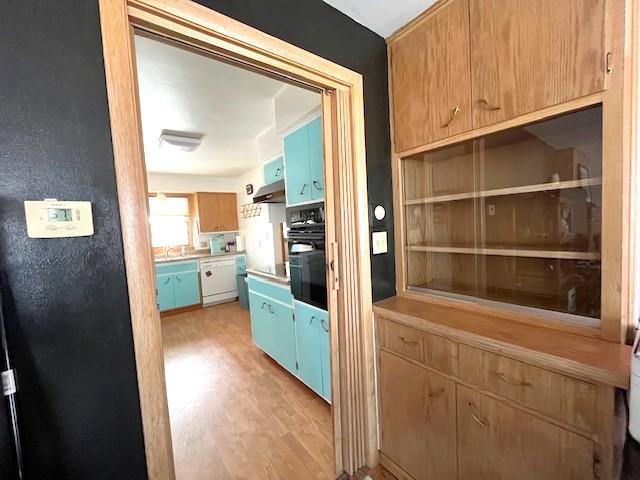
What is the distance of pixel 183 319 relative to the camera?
4.24m

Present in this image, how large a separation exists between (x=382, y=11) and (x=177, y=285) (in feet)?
15.1

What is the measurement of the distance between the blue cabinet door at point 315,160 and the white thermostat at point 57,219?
1.37 m

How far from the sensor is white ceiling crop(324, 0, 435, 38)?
3.81 feet

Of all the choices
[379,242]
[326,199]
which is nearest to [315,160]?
[326,199]

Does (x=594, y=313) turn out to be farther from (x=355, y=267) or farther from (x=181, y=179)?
(x=181, y=179)

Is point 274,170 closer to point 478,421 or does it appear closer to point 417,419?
point 417,419

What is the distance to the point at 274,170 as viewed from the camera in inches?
114

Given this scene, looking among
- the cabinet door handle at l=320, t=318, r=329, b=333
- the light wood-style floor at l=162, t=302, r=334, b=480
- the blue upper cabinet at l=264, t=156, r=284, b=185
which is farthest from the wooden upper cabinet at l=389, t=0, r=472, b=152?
the light wood-style floor at l=162, t=302, r=334, b=480

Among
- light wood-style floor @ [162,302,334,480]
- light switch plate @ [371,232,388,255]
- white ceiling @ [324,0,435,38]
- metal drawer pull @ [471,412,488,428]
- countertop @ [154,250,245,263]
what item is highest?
white ceiling @ [324,0,435,38]

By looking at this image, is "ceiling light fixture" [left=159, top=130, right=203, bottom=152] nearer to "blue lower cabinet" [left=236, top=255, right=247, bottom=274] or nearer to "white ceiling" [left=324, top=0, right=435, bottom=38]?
"white ceiling" [left=324, top=0, right=435, bottom=38]

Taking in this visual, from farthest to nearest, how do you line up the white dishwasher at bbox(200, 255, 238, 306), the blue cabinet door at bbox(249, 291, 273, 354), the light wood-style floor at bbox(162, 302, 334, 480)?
1. the white dishwasher at bbox(200, 255, 238, 306)
2. the blue cabinet door at bbox(249, 291, 273, 354)
3. the light wood-style floor at bbox(162, 302, 334, 480)

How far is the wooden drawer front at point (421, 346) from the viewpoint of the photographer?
1.08 metres

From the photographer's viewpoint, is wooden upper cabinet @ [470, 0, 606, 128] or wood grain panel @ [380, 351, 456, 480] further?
wood grain panel @ [380, 351, 456, 480]

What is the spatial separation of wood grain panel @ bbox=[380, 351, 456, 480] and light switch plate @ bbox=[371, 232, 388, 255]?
0.54m
